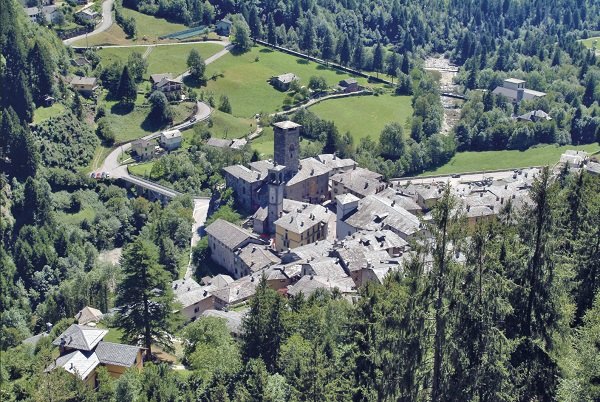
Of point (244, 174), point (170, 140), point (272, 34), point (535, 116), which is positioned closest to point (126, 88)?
point (170, 140)

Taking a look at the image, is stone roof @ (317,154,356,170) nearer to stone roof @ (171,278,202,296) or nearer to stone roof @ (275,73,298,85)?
stone roof @ (171,278,202,296)

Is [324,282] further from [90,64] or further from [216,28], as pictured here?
[216,28]

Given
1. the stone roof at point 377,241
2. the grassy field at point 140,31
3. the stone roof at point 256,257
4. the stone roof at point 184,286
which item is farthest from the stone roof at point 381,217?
the grassy field at point 140,31

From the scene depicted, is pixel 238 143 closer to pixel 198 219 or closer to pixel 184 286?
pixel 198 219

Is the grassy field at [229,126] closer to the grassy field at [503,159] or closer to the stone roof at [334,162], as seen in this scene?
the stone roof at [334,162]

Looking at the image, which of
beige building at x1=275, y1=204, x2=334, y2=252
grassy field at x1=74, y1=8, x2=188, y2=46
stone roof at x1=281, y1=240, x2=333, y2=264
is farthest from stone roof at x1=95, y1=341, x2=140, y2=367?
grassy field at x1=74, y1=8, x2=188, y2=46

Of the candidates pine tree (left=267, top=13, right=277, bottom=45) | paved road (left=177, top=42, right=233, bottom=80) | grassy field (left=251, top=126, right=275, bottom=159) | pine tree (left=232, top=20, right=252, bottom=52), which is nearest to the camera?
grassy field (left=251, top=126, right=275, bottom=159)
